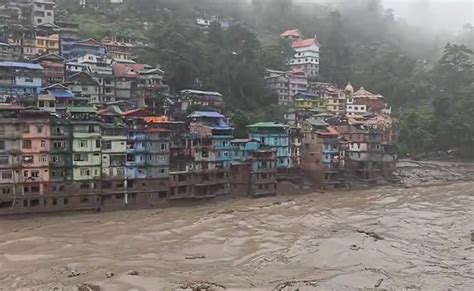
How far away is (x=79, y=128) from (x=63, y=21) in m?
32.1

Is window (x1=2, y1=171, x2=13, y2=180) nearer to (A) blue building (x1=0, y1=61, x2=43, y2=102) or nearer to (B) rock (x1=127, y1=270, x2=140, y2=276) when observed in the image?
(A) blue building (x1=0, y1=61, x2=43, y2=102)

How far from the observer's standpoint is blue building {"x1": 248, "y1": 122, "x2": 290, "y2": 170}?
41656 mm

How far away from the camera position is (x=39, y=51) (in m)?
52.0

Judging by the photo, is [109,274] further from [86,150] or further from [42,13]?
[42,13]

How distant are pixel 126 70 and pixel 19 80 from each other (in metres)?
11.5

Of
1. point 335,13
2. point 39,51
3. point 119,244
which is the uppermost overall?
point 335,13

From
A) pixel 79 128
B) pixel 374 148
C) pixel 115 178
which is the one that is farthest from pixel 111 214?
pixel 374 148

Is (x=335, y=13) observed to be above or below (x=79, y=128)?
above

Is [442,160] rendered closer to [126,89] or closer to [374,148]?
[374,148]

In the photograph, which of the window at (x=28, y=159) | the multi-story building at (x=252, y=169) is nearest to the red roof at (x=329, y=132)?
the multi-story building at (x=252, y=169)

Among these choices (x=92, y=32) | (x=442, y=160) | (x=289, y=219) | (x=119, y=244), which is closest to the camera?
(x=119, y=244)

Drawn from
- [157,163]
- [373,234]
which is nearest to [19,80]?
[157,163]

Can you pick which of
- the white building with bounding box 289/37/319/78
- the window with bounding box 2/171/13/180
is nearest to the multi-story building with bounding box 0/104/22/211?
the window with bounding box 2/171/13/180

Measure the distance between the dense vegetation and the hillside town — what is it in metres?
3.18
